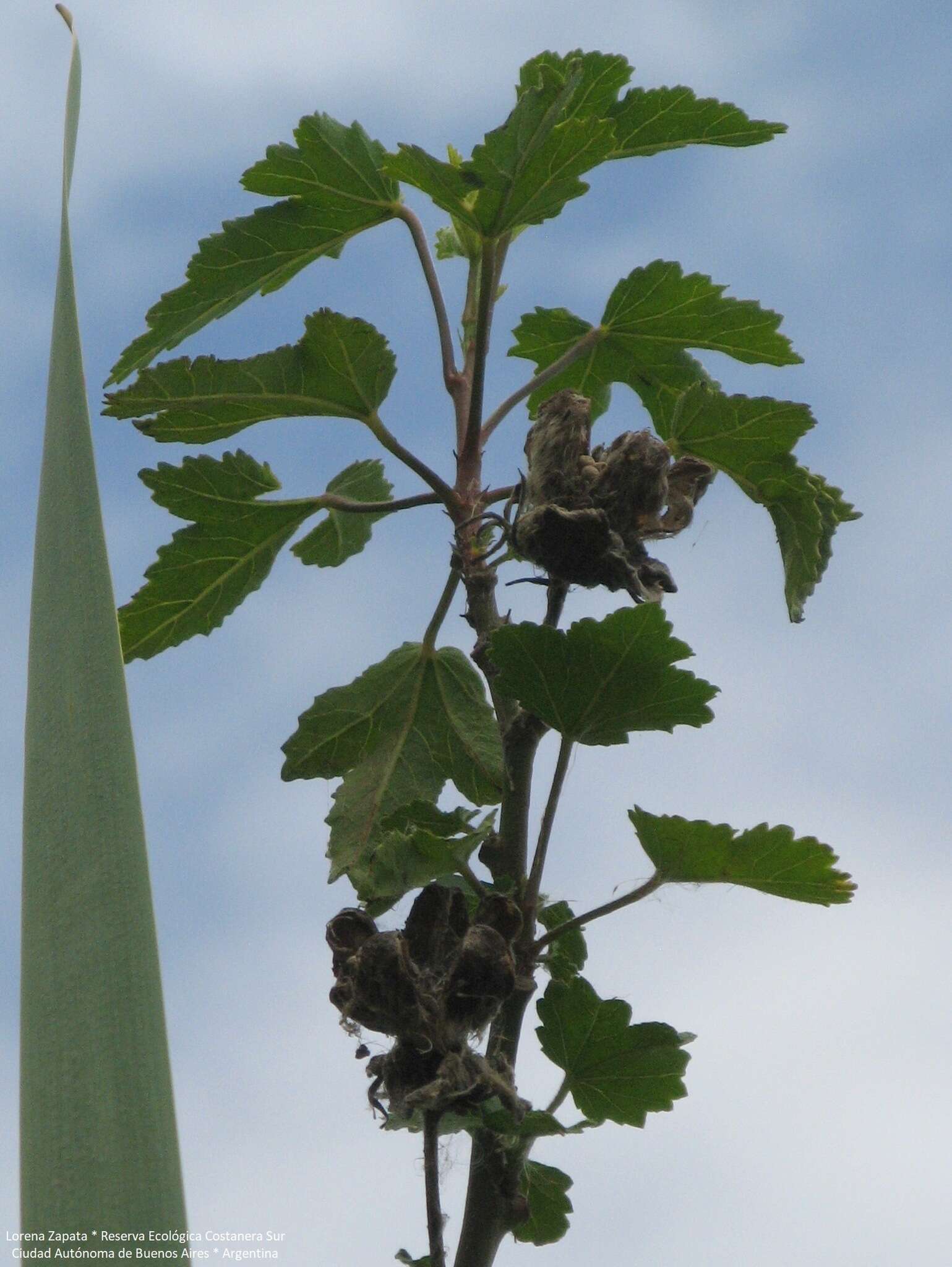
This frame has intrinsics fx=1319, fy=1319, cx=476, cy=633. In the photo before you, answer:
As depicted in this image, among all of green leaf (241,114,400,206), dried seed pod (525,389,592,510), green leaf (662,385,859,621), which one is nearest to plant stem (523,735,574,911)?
dried seed pod (525,389,592,510)

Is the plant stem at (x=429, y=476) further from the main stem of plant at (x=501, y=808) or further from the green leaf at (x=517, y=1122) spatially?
the green leaf at (x=517, y=1122)

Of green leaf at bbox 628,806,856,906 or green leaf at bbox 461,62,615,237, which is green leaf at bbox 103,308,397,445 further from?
green leaf at bbox 628,806,856,906

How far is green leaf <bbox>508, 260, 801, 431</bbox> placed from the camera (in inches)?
49.0

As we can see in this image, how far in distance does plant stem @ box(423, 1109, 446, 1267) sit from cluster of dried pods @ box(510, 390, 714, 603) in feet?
1.28

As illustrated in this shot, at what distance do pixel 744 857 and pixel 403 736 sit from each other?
0.36 metres

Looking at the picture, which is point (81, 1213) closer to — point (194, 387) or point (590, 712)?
point (590, 712)

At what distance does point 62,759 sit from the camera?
0.68m

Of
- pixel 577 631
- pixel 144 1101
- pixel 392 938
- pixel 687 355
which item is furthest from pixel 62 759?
pixel 687 355

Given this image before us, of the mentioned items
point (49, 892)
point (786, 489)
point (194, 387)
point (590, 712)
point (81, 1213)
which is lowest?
point (81, 1213)

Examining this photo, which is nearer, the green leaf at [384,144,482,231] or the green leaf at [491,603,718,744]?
the green leaf at [491,603,718,744]

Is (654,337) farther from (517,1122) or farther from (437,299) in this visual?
(517,1122)

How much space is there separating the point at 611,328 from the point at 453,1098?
76cm

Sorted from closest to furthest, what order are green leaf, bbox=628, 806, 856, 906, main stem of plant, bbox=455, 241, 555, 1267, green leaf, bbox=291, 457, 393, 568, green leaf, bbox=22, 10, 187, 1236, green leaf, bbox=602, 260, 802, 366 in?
1. green leaf, bbox=22, 10, 187, 1236
2. main stem of plant, bbox=455, 241, 555, 1267
3. green leaf, bbox=628, 806, 856, 906
4. green leaf, bbox=602, 260, 802, 366
5. green leaf, bbox=291, 457, 393, 568

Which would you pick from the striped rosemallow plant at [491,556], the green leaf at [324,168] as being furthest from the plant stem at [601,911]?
the green leaf at [324,168]
